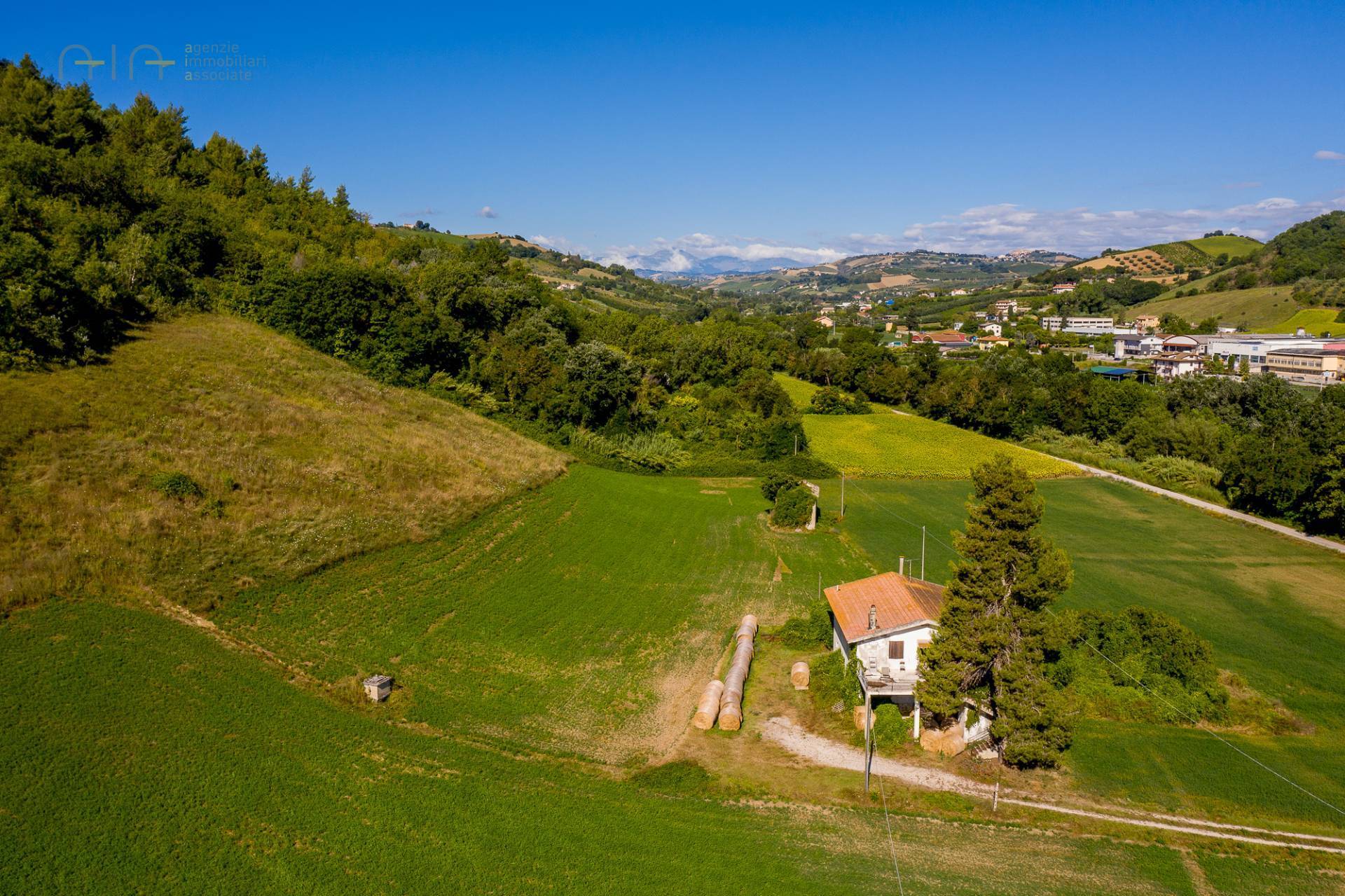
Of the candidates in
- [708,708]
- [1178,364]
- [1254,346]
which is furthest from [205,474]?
[1254,346]

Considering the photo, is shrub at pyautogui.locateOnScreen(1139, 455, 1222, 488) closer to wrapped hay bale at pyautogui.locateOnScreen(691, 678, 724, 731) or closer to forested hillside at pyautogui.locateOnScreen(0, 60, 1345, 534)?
forested hillside at pyautogui.locateOnScreen(0, 60, 1345, 534)

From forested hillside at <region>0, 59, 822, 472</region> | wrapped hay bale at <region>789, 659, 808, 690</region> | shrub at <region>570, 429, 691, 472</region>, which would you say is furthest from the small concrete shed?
shrub at <region>570, 429, 691, 472</region>

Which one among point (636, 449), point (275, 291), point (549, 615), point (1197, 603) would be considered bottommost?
point (1197, 603)

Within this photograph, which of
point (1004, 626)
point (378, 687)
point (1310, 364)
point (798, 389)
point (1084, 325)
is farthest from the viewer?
point (1084, 325)

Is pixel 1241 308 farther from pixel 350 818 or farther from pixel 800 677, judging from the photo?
pixel 350 818

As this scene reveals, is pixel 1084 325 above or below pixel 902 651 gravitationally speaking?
above

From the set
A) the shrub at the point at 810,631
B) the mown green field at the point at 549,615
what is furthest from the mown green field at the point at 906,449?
the shrub at the point at 810,631

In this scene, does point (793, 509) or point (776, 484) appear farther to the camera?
point (776, 484)

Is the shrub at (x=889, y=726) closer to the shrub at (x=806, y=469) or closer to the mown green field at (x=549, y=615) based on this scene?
the mown green field at (x=549, y=615)

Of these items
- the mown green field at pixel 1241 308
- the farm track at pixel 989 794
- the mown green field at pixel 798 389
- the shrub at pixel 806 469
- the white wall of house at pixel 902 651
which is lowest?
the farm track at pixel 989 794
